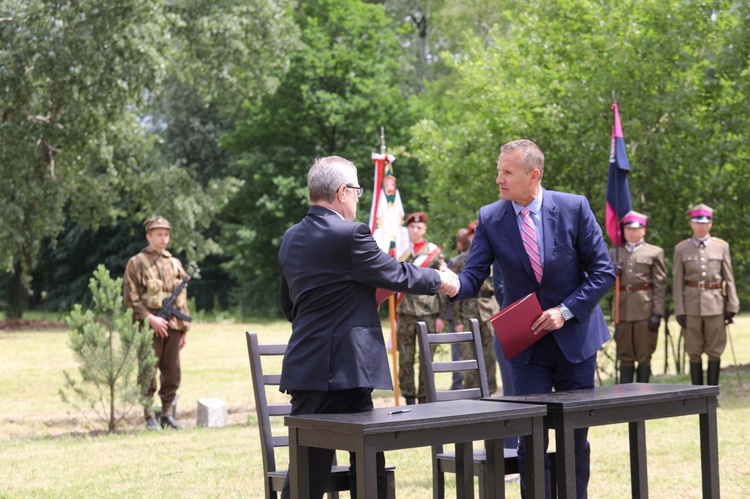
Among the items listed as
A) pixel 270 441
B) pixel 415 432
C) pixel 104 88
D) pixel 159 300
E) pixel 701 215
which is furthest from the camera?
pixel 104 88

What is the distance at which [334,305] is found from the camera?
4.70 meters

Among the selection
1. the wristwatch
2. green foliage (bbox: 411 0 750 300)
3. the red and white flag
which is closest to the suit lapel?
the wristwatch

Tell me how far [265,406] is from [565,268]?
1.74 m

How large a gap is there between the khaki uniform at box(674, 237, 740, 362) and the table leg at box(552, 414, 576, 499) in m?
8.04

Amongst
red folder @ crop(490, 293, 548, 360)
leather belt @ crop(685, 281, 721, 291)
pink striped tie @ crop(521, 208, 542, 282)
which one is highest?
pink striped tie @ crop(521, 208, 542, 282)

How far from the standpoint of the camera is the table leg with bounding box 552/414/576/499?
184 inches

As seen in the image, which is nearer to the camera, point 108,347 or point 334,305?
point 334,305

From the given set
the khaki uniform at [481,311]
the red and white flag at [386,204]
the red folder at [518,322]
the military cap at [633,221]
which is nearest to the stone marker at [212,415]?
the red and white flag at [386,204]

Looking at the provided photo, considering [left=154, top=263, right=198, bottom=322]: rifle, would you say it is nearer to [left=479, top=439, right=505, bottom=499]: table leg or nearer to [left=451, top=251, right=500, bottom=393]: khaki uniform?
Result: [left=451, top=251, right=500, bottom=393]: khaki uniform

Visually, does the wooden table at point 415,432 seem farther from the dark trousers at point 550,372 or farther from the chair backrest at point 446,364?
the chair backrest at point 446,364

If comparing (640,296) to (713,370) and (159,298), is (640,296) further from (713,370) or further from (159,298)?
(159,298)

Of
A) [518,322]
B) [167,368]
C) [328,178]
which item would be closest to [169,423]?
[167,368]

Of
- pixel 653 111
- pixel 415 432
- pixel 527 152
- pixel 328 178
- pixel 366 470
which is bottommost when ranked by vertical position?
pixel 366 470

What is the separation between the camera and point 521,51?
1928 centimetres
